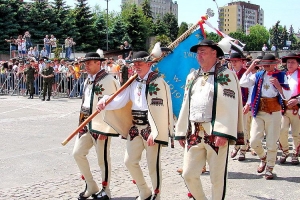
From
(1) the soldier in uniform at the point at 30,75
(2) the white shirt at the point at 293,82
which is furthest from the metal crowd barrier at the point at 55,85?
(2) the white shirt at the point at 293,82

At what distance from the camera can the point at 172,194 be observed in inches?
256

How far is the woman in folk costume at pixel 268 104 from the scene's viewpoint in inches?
295

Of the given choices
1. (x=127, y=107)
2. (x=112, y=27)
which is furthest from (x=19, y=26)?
(x=127, y=107)

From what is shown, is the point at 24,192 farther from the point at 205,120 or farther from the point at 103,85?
the point at 205,120

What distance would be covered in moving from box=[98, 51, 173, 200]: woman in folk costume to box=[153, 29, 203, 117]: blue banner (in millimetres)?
2203

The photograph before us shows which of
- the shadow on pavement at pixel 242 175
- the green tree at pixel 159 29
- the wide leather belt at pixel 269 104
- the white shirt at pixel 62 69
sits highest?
the green tree at pixel 159 29

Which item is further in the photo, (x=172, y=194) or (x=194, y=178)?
(x=172, y=194)

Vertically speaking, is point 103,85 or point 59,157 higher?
point 103,85

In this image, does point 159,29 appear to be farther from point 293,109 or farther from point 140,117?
point 140,117

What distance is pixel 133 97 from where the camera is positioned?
237 inches

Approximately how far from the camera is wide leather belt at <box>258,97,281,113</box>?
24.8 ft

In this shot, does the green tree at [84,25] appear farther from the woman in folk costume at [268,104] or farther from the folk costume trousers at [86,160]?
the folk costume trousers at [86,160]

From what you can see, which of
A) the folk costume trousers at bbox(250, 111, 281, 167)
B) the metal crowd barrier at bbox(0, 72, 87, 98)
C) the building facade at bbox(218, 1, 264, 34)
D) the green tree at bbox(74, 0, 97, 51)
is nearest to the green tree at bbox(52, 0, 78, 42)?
the green tree at bbox(74, 0, 97, 51)

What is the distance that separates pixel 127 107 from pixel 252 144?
2735 mm
